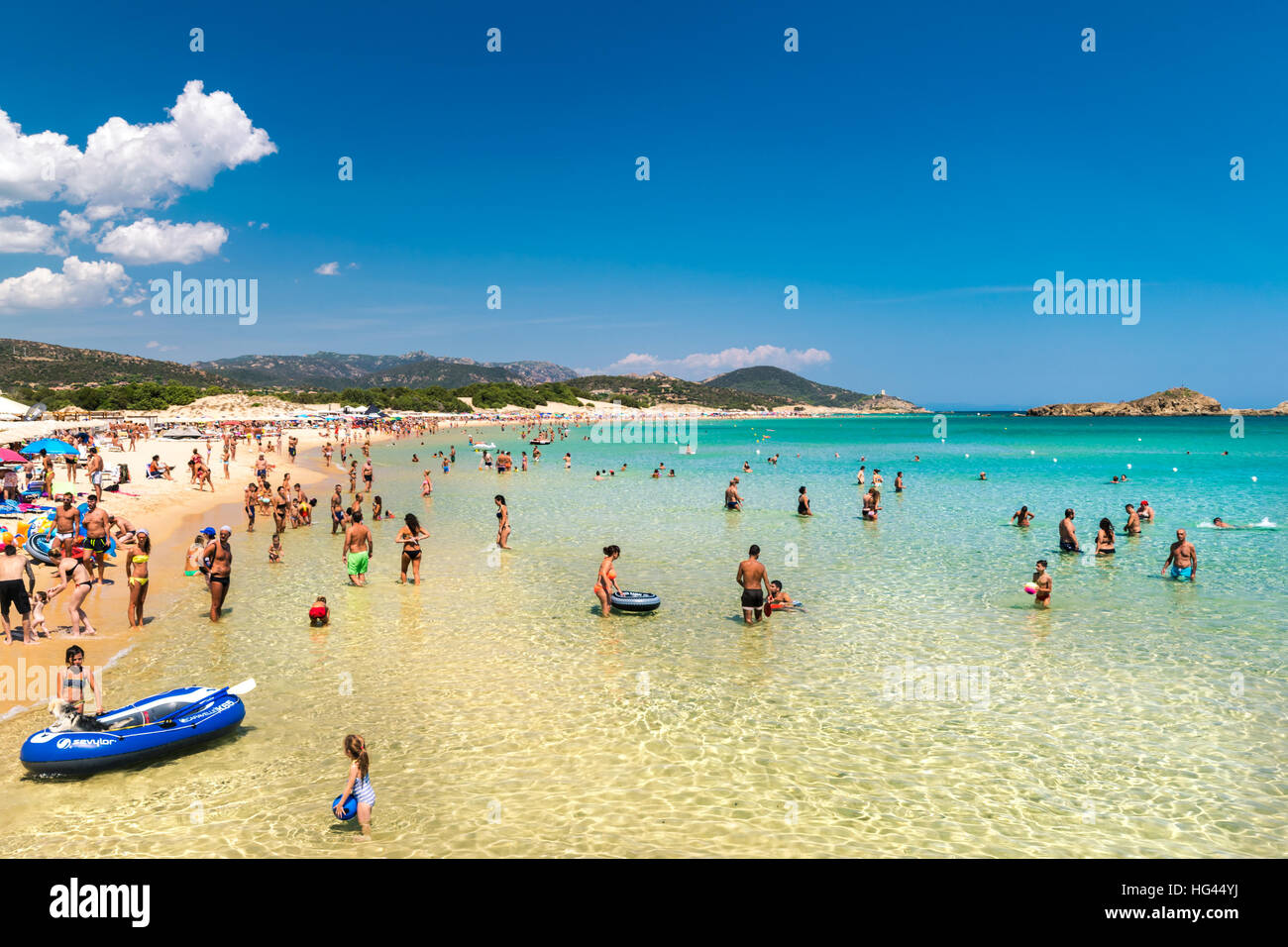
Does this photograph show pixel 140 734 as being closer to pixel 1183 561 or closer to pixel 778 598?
pixel 778 598

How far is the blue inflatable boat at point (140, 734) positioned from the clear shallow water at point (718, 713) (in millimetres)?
218

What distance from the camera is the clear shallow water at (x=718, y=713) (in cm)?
747

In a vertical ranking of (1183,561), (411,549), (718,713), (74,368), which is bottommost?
(718,713)

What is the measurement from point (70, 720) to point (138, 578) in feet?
19.0

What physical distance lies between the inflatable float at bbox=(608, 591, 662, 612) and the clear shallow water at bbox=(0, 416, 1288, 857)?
301 mm

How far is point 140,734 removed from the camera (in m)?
8.45

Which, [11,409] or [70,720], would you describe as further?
[11,409]

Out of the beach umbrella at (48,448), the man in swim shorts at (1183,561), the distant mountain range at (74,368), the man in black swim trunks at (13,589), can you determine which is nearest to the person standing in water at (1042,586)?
the man in swim shorts at (1183,561)

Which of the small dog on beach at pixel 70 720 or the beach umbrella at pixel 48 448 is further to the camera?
the beach umbrella at pixel 48 448

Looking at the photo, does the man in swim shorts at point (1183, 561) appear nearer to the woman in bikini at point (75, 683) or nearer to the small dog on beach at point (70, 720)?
the small dog on beach at point (70, 720)

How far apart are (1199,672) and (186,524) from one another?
29.8 metres

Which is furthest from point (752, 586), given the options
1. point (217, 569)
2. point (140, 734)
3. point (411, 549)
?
point (217, 569)
